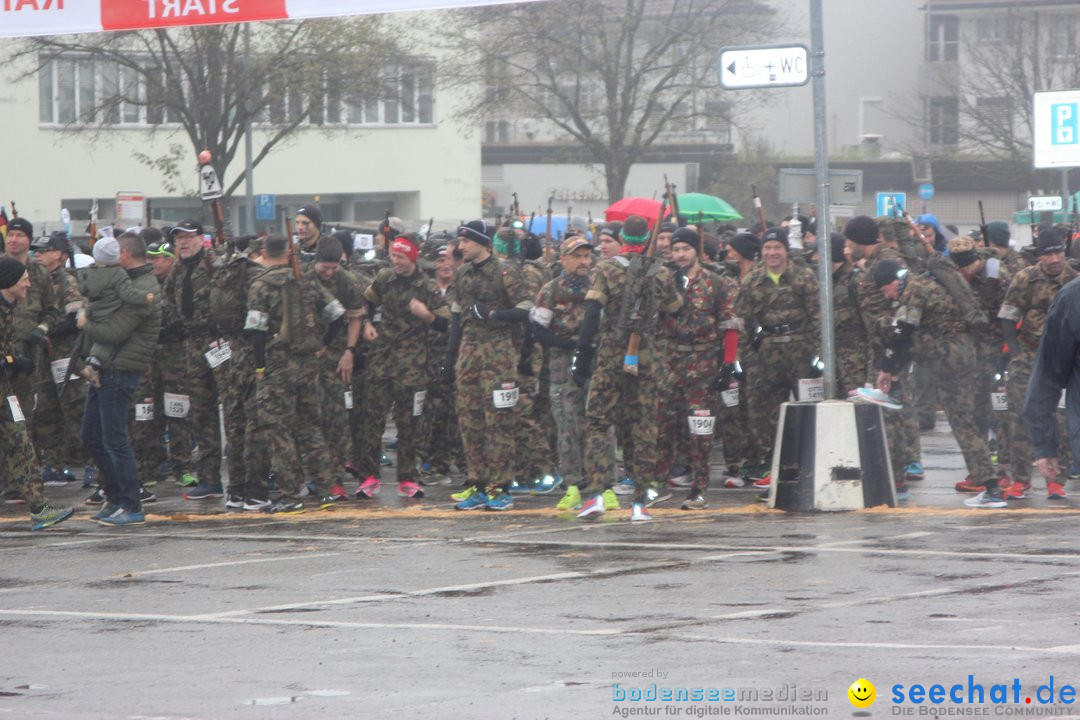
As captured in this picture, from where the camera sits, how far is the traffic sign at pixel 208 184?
13523 mm

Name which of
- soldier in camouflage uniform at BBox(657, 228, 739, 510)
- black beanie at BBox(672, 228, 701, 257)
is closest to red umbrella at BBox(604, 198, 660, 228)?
black beanie at BBox(672, 228, 701, 257)

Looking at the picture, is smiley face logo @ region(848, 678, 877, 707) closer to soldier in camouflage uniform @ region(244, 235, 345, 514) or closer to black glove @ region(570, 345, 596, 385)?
black glove @ region(570, 345, 596, 385)

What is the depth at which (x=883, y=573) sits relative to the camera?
9.49 metres

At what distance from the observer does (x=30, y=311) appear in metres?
14.0

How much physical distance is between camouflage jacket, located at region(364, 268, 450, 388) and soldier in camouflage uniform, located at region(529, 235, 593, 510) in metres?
1.03

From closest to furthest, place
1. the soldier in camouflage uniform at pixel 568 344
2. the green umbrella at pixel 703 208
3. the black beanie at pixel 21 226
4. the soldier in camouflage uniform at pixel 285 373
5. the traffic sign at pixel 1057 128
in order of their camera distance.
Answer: the soldier in camouflage uniform at pixel 285 373 < the soldier in camouflage uniform at pixel 568 344 < the black beanie at pixel 21 226 < the traffic sign at pixel 1057 128 < the green umbrella at pixel 703 208

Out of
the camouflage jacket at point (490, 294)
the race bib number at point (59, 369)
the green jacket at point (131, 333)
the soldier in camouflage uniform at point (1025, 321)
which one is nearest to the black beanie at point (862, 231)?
the soldier in camouflage uniform at point (1025, 321)

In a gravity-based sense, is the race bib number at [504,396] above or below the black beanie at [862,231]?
below

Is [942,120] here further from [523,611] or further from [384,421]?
[523,611]

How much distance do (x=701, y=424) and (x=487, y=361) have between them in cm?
165

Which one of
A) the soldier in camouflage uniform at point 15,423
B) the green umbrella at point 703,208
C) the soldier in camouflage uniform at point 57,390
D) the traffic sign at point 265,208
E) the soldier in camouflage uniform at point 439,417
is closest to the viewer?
the soldier in camouflage uniform at point 15,423

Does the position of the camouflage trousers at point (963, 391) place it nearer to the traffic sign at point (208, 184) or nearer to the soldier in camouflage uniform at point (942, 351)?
the soldier in camouflage uniform at point (942, 351)

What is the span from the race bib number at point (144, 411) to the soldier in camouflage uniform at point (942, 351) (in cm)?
585

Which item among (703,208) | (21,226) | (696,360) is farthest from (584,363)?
(703,208)
